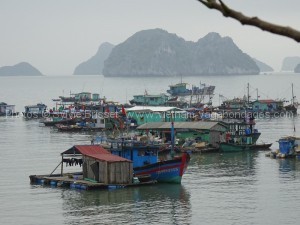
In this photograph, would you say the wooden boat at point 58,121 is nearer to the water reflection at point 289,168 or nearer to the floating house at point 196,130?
the floating house at point 196,130

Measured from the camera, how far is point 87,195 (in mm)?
35781

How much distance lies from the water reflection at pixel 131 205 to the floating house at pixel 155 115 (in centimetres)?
4423

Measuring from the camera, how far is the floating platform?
37.0 m

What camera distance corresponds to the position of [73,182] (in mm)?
38250

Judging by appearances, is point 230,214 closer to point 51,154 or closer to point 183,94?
point 51,154

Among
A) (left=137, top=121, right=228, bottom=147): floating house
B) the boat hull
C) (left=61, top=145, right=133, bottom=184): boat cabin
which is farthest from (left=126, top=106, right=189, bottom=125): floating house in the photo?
(left=61, top=145, right=133, bottom=184): boat cabin

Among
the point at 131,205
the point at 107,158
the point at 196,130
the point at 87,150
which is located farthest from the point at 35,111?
the point at 131,205

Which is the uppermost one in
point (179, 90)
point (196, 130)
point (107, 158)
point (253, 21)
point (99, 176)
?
point (179, 90)

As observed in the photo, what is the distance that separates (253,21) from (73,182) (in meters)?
33.6

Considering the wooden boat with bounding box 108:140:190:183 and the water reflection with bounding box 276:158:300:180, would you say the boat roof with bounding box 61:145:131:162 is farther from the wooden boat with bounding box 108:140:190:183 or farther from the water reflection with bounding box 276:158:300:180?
the water reflection with bounding box 276:158:300:180

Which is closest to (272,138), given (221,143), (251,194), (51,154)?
(221,143)

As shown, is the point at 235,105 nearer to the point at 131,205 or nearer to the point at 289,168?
the point at 289,168

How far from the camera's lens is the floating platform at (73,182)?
37000mm

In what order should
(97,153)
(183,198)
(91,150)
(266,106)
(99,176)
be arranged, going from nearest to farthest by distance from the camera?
1. (183,198)
2. (99,176)
3. (97,153)
4. (91,150)
5. (266,106)
